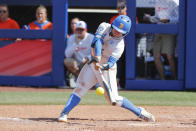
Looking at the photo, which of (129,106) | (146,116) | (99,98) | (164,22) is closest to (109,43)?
(129,106)

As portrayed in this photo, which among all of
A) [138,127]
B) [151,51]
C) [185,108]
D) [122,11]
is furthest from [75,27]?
[138,127]

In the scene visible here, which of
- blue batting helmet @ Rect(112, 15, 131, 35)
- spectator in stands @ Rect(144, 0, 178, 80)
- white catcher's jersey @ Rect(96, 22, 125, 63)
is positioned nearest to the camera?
blue batting helmet @ Rect(112, 15, 131, 35)

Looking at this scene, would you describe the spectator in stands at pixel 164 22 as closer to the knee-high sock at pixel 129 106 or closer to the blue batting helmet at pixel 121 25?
the knee-high sock at pixel 129 106

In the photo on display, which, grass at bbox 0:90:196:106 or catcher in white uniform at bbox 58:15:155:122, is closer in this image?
catcher in white uniform at bbox 58:15:155:122

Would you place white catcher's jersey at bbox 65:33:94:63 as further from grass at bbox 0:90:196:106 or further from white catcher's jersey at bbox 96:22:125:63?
white catcher's jersey at bbox 96:22:125:63

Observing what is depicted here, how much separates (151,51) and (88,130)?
493 cm

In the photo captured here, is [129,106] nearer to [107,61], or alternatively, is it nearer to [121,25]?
[107,61]

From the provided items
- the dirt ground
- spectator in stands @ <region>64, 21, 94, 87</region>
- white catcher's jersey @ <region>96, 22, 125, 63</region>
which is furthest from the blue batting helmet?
spectator in stands @ <region>64, 21, 94, 87</region>

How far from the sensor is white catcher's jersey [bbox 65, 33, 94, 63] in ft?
31.0

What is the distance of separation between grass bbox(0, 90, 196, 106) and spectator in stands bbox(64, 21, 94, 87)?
662 mm

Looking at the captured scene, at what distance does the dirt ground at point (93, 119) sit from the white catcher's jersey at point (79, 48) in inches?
92.3

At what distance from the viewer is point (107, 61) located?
5820 mm

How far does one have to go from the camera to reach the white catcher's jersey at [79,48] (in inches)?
372

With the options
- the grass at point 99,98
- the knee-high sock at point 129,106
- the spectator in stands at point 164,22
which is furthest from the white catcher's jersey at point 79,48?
the knee-high sock at point 129,106
